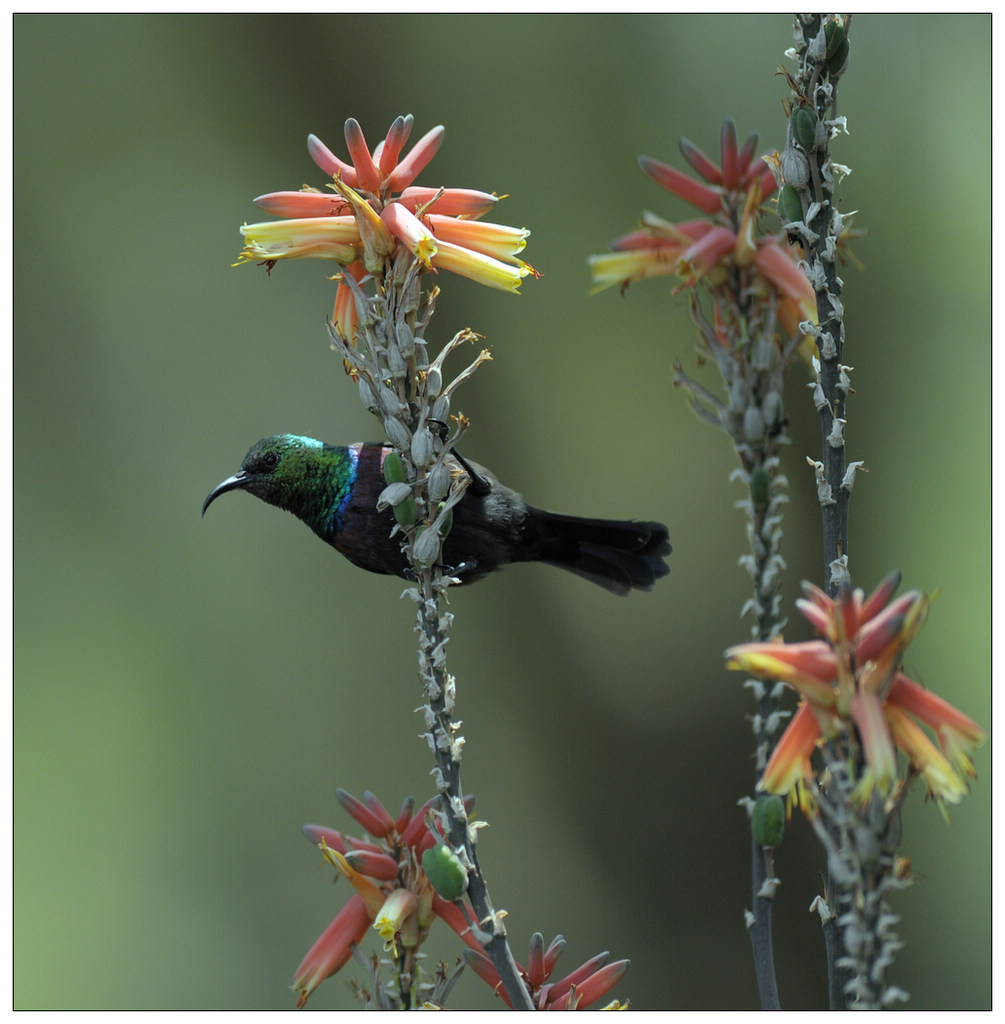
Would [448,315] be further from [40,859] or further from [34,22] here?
[40,859]

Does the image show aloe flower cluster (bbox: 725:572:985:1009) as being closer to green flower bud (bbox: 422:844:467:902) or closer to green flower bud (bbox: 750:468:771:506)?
green flower bud (bbox: 750:468:771:506)

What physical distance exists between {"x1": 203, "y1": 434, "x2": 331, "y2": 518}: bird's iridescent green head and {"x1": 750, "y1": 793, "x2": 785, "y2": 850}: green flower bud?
1206mm

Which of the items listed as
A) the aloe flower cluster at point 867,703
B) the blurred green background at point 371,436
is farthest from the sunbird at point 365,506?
the aloe flower cluster at point 867,703

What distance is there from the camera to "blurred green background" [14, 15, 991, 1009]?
2.09 metres

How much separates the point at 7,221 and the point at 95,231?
949 millimetres

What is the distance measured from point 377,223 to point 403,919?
0.72m

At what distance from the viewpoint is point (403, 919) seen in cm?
107

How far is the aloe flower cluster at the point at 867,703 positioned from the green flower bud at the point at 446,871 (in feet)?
1.07

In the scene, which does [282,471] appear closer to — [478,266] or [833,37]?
[478,266]

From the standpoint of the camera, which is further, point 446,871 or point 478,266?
point 478,266

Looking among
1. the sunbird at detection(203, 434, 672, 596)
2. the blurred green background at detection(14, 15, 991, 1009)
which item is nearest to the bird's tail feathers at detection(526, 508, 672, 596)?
the sunbird at detection(203, 434, 672, 596)

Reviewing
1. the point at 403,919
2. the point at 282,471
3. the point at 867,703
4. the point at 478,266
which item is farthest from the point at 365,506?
the point at 867,703

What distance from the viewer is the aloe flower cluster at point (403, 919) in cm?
107

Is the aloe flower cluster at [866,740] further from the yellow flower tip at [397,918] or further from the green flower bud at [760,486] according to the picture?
the yellow flower tip at [397,918]
